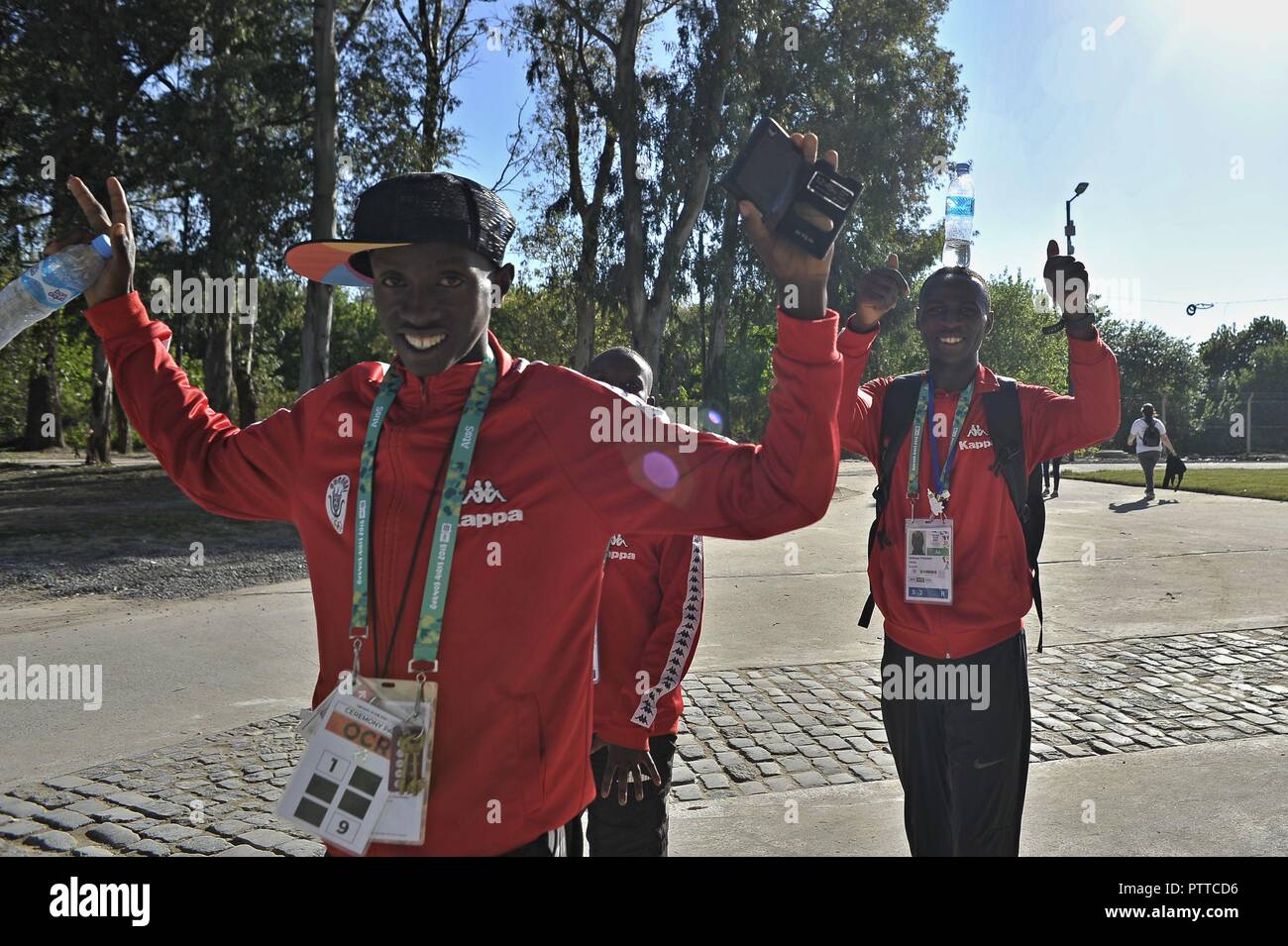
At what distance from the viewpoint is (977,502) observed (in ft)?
11.8

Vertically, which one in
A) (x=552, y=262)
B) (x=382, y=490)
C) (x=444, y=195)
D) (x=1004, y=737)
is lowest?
(x=1004, y=737)

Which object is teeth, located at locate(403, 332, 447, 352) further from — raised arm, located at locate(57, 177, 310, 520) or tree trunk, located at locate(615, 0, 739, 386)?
tree trunk, located at locate(615, 0, 739, 386)

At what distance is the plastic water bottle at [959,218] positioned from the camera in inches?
193

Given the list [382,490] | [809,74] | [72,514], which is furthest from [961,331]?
[809,74]

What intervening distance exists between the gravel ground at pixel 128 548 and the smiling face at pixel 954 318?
851 centimetres

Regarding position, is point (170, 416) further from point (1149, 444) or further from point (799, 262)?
Answer: point (1149, 444)

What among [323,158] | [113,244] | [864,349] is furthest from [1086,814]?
[323,158]

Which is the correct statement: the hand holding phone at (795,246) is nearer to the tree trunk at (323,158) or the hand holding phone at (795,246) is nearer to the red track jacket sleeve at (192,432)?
the red track jacket sleeve at (192,432)

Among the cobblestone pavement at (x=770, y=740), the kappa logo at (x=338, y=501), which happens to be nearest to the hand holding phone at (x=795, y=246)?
the kappa logo at (x=338, y=501)

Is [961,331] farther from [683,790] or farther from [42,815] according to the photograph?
[42,815]

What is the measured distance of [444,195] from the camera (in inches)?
85.4

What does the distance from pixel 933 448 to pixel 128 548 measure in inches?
463

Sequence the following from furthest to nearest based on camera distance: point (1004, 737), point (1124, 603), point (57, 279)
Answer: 1. point (1124, 603)
2. point (1004, 737)
3. point (57, 279)

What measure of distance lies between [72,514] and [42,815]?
12637mm
